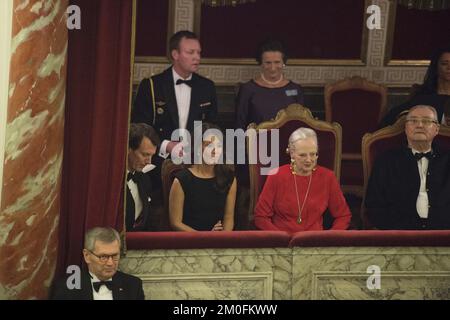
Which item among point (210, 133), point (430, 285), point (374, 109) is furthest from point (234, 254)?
point (374, 109)

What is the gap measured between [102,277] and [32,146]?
2.32 feet

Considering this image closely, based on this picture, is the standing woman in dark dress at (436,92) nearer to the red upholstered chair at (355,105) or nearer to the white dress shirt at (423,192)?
the red upholstered chair at (355,105)

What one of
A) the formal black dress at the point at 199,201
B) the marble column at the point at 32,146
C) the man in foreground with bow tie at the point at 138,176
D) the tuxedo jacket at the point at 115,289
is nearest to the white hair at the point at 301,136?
the formal black dress at the point at 199,201

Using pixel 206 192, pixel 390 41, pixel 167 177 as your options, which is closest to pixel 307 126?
pixel 206 192

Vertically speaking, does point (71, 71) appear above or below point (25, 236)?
above

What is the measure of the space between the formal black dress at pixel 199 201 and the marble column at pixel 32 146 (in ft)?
2.71

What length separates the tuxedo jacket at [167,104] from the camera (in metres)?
7.10

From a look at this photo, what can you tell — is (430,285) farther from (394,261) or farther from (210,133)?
(210,133)

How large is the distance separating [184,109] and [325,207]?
1371mm

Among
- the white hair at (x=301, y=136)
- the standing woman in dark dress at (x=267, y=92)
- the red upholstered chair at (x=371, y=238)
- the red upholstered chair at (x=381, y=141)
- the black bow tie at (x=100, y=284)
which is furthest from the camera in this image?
the standing woman in dark dress at (x=267, y=92)

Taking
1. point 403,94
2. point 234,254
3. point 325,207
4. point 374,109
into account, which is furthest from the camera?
point 403,94

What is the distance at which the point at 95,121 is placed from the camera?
18.2 feet

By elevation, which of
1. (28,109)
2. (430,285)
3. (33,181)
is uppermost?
(28,109)

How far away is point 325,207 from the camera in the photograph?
632 centimetres
